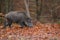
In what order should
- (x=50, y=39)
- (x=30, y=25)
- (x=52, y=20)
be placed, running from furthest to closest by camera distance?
→ 1. (x=52, y=20)
2. (x=30, y=25)
3. (x=50, y=39)

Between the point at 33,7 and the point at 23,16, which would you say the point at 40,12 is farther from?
the point at 23,16

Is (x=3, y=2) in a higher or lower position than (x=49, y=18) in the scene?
higher

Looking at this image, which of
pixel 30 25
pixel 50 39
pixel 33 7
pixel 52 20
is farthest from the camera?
pixel 33 7

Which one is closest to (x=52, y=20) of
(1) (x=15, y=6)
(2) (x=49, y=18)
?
(2) (x=49, y=18)

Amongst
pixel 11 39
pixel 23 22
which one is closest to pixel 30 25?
pixel 23 22

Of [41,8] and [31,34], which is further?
[41,8]

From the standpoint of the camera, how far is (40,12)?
68.6 feet

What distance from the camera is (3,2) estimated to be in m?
20.5

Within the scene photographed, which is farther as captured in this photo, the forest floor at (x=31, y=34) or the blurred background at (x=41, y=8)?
the blurred background at (x=41, y=8)

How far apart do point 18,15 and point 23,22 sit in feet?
1.99

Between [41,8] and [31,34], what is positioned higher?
[31,34]

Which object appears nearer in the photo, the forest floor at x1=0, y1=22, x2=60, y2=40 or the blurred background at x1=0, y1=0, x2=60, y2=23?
the forest floor at x1=0, y1=22, x2=60, y2=40

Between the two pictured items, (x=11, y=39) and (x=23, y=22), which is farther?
(x=23, y=22)

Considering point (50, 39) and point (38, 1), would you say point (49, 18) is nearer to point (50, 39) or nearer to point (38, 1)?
point (38, 1)
